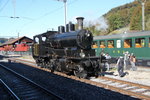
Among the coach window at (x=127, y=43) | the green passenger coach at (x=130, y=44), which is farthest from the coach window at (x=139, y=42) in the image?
the coach window at (x=127, y=43)

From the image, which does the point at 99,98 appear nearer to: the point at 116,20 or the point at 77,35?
the point at 77,35

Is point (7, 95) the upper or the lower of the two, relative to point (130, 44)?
lower

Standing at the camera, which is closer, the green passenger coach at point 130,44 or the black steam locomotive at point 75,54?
the black steam locomotive at point 75,54

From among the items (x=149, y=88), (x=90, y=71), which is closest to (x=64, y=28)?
(x=90, y=71)

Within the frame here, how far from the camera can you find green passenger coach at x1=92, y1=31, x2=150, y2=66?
16719 millimetres

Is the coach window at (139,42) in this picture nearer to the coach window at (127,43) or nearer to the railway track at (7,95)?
the coach window at (127,43)

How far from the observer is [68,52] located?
12773 mm

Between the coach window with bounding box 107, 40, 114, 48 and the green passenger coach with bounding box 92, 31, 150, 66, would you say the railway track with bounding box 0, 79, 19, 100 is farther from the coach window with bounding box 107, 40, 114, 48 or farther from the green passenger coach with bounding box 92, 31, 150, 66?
the coach window with bounding box 107, 40, 114, 48

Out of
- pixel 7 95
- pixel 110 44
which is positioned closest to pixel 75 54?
pixel 7 95

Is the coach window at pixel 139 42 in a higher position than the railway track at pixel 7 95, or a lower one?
higher

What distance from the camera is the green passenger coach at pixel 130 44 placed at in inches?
658

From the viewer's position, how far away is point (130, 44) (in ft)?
60.5

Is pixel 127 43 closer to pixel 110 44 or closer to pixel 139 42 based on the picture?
pixel 139 42

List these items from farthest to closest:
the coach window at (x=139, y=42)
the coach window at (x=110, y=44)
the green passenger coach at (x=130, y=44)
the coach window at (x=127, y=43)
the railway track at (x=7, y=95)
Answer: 1. the coach window at (x=110, y=44)
2. the coach window at (x=127, y=43)
3. the coach window at (x=139, y=42)
4. the green passenger coach at (x=130, y=44)
5. the railway track at (x=7, y=95)
